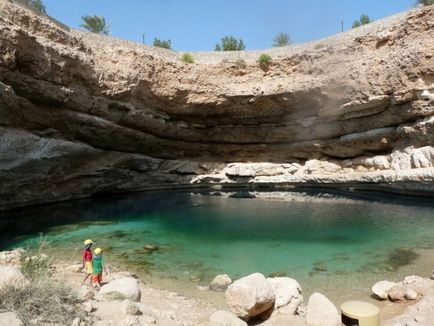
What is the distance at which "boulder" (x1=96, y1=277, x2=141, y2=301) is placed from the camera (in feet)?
20.4

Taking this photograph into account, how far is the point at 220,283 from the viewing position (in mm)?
8656

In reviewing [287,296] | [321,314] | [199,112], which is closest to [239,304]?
[287,296]

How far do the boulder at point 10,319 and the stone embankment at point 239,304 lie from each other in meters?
0.70

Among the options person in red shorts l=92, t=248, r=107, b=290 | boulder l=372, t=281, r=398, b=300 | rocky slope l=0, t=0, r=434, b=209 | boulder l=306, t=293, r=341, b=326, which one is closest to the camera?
boulder l=306, t=293, r=341, b=326

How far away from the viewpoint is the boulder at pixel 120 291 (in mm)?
6207

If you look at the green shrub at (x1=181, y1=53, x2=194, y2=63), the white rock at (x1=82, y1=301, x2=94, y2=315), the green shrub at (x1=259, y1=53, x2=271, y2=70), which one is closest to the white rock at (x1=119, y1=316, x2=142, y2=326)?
the white rock at (x1=82, y1=301, x2=94, y2=315)

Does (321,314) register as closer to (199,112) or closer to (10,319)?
(10,319)

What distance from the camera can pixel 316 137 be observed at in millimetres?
24531

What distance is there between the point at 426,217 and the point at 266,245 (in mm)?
7237

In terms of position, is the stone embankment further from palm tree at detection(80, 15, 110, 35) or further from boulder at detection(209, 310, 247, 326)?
palm tree at detection(80, 15, 110, 35)

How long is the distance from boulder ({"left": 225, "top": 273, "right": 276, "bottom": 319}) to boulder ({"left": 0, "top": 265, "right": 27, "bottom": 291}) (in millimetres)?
3715

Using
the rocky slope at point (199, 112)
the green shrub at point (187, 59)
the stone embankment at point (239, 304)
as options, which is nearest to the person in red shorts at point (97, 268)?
the stone embankment at point (239, 304)

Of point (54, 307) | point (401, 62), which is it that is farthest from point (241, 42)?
point (54, 307)

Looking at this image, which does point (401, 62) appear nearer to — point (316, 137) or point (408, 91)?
point (408, 91)
